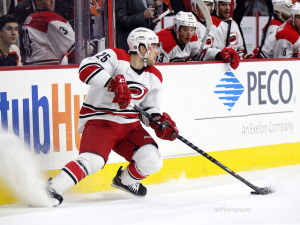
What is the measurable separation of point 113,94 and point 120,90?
31 cm

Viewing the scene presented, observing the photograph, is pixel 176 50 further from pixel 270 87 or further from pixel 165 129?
pixel 165 129

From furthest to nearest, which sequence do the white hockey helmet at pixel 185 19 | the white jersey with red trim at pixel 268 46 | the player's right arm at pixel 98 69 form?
the white jersey with red trim at pixel 268 46 → the white hockey helmet at pixel 185 19 → the player's right arm at pixel 98 69

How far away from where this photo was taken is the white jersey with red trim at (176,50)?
578cm

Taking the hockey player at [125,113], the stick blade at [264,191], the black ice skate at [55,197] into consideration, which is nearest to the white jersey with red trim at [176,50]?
the hockey player at [125,113]

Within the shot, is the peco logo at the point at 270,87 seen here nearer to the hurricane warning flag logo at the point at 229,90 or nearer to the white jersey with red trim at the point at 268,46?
the hurricane warning flag logo at the point at 229,90

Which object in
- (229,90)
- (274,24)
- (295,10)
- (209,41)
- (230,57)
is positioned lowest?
(229,90)

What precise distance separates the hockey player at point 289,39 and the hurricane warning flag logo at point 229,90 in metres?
0.85

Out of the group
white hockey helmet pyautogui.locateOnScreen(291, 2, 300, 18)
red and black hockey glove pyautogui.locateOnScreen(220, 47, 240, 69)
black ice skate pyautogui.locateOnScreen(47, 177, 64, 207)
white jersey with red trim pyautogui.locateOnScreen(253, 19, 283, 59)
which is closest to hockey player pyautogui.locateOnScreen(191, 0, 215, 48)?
red and black hockey glove pyautogui.locateOnScreen(220, 47, 240, 69)

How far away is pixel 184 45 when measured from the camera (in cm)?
585

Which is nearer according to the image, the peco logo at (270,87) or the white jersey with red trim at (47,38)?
the white jersey with red trim at (47,38)

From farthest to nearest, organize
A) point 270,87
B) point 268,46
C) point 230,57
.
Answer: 1. point 268,46
2. point 270,87
3. point 230,57

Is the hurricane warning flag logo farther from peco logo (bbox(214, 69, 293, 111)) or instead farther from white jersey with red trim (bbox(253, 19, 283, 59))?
white jersey with red trim (bbox(253, 19, 283, 59))

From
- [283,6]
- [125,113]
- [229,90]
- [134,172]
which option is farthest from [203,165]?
[283,6]

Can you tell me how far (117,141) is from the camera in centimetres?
478
